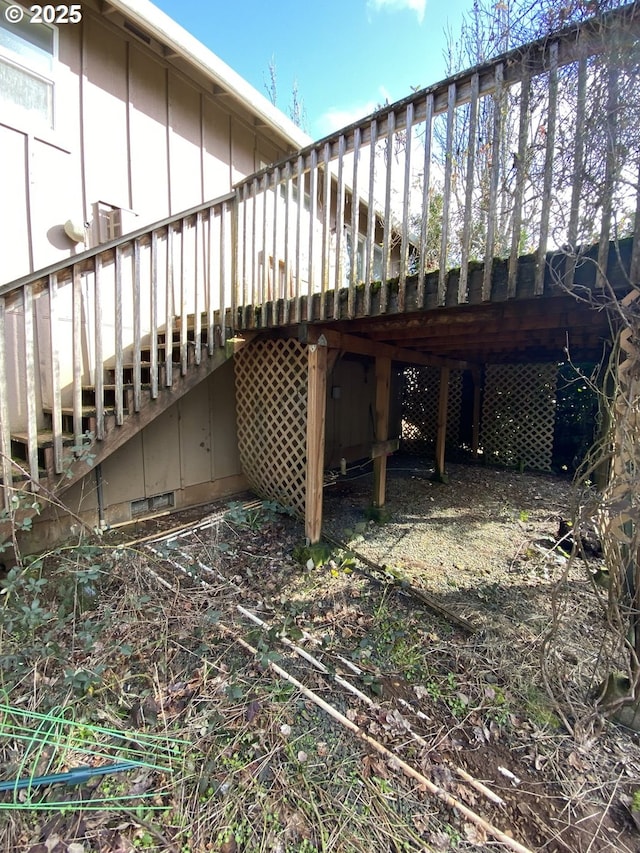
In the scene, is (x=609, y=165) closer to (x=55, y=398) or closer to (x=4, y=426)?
(x=55, y=398)

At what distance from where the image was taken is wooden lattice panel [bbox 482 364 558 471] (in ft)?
25.2

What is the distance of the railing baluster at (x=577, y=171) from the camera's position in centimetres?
193

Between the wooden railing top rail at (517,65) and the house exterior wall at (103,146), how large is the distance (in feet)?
7.45

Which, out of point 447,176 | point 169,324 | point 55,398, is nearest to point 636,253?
point 447,176

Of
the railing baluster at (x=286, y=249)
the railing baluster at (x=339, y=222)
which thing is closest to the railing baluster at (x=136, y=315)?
the railing baluster at (x=286, y=249)

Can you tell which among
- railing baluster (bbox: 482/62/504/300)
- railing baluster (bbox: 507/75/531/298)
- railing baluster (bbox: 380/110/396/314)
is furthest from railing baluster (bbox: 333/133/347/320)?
railing baluster (bbox: 507/75/531/298)

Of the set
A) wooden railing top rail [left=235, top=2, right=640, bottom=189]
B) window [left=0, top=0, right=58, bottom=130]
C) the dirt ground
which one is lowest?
the dirt ground

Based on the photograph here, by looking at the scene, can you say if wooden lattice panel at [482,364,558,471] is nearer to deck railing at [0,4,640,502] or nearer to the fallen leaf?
deck railing at [0,4,640,502]

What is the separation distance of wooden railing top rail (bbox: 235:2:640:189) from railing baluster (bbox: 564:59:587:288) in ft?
0.36

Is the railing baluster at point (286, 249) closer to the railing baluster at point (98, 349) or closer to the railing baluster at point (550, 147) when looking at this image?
the railing baluster at point (98, 349)

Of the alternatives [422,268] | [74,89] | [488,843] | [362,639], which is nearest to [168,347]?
[422,268]

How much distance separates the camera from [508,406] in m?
8.06

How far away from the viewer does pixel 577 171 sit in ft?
→ 6.40

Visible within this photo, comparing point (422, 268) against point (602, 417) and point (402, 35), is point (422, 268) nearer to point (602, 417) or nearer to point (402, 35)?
point (602, 417)
